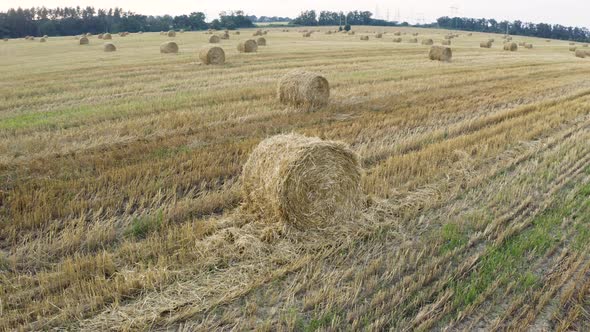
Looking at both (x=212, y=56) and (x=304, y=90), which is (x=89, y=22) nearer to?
(x=212, y=56)

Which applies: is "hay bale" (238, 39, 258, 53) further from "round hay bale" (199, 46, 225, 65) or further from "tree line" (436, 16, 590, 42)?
"tree line" (436, 16, 590, 42)

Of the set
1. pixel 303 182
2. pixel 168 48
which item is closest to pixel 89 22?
pixel 168 48

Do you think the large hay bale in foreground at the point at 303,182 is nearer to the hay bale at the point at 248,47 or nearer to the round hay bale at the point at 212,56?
the round hay bale at the point at 212,56

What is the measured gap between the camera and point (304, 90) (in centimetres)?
1099

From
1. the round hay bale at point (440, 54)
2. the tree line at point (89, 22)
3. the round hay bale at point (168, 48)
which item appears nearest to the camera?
the round hay bale at point (440, 54)

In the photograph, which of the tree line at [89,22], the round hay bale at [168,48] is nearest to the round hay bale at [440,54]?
the round hay bale at [168,48]

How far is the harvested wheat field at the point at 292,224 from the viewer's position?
375 centimetres

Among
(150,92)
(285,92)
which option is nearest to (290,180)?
(285,92)

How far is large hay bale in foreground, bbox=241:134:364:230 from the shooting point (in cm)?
500

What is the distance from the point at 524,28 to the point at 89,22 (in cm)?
7683

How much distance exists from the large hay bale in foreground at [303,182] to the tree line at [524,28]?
83.4 metres

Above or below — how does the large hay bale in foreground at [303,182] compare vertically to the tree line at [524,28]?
below

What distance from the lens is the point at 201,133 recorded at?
866 centimetres

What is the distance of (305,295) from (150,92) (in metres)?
10.6
